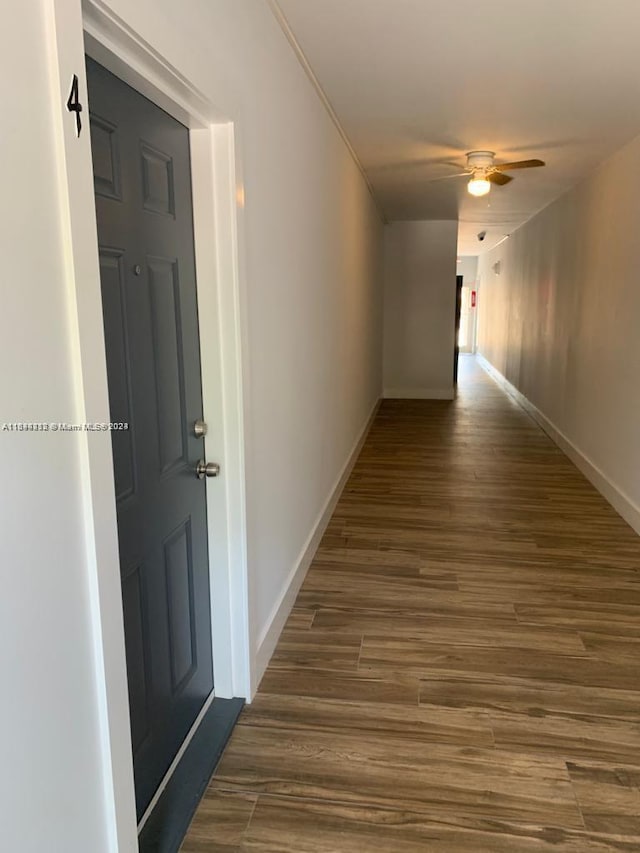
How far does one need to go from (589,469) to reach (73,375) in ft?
15.5

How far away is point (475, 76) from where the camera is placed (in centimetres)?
302

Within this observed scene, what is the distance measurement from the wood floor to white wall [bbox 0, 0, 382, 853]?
14.5 inches

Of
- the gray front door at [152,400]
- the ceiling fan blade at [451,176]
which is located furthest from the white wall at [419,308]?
the gray front door at [152,400]

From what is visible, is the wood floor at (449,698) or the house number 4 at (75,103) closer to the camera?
the house number 4 at (75,103)

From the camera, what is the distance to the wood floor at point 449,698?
1.78 meters

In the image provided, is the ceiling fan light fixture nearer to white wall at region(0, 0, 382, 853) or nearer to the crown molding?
the crown molding

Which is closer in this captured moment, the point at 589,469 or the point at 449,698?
the point at 449,698

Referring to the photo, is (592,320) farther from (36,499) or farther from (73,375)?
(36,499)

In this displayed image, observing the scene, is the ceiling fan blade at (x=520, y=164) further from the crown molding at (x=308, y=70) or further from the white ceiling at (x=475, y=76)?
the crown molding at (x=308, y=70)

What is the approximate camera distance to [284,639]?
2730 mm

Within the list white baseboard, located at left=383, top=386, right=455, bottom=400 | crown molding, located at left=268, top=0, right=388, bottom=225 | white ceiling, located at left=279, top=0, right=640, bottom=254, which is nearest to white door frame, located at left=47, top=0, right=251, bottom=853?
crown molding, located at left=268, top=0, right=388, bottom=225

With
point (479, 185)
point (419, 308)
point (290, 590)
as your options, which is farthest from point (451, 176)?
point (290, 590)

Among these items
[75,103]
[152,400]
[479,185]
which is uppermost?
[479,185]

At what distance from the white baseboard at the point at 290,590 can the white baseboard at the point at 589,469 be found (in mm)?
1936
